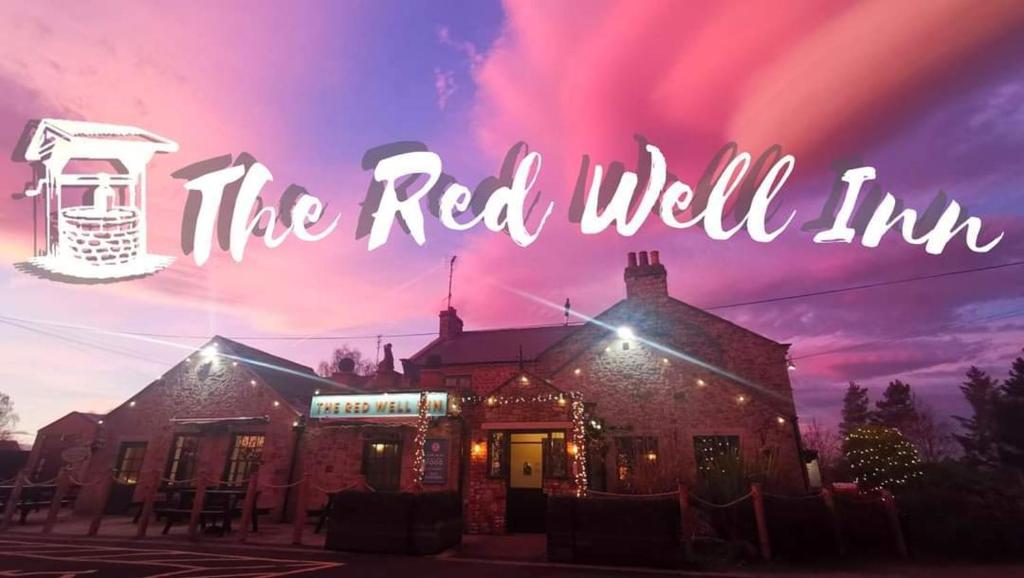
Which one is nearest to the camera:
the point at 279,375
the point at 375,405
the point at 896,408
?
the point at 375,405

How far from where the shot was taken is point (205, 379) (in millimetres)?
18516

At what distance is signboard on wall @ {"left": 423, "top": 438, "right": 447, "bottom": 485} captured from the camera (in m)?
13.8

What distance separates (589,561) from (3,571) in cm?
917

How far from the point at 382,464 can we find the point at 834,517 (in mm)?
11948

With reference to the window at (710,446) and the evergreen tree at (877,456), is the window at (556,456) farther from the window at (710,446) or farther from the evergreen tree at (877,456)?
the evergreen tree at (877,456)

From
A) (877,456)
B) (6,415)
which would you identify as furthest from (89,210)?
(6,415)

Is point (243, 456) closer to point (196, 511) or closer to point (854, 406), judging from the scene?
point (196, 511)

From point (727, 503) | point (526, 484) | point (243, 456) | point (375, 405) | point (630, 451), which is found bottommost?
point (727, 503)

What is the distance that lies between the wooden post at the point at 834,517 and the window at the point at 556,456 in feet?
18.6

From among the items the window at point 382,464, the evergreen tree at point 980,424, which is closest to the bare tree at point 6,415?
the window at point 382,464

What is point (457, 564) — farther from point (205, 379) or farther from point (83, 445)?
point (83, 445)

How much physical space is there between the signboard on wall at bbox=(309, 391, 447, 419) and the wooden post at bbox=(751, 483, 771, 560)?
8.08 meters

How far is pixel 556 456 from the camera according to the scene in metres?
12.9

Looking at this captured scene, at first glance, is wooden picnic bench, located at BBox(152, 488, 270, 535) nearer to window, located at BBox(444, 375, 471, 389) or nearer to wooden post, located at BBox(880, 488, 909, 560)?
window, located at BBox(444, 375, 471, 389)
